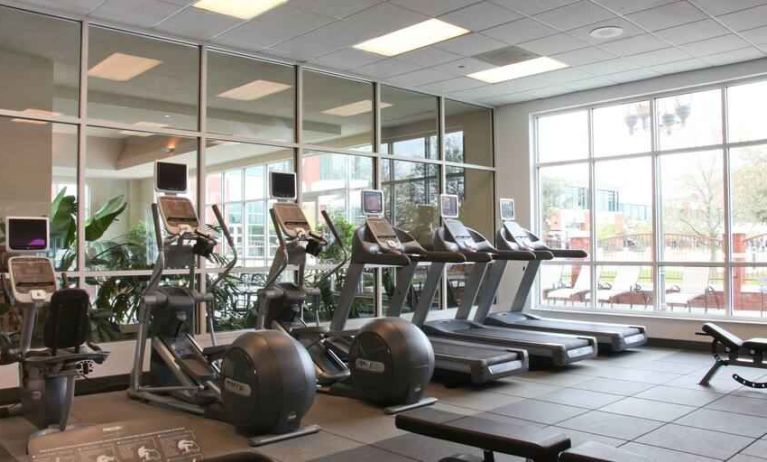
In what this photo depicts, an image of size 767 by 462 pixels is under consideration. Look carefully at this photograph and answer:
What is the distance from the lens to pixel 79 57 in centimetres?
604

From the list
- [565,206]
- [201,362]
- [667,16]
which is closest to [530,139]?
[565,206]

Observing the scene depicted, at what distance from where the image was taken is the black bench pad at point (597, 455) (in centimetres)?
251

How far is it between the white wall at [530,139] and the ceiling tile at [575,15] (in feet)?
8.78

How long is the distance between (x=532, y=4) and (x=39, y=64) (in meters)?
4.51

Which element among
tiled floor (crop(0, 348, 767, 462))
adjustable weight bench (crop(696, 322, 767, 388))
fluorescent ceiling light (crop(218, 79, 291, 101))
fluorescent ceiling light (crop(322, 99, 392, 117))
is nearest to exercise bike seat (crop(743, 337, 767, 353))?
adjustable weight bench (crop(696, 322, 767, 388))

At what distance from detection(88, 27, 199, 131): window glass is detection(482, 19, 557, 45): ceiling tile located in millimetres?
3128

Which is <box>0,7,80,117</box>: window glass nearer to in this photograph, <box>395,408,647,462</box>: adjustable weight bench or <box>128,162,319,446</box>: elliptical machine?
<box>128,162,319,446</box>: elliptical machine

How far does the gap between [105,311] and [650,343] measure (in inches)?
257

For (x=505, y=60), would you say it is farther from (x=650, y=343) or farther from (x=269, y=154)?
(x=650, y=343)

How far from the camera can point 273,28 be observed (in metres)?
6.22

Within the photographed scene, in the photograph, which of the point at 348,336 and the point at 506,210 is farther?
the point at 506,210

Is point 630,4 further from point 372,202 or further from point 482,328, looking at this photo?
point 482,328

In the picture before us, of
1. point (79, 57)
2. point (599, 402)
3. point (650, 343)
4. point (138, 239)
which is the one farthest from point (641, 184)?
point (79, 57)

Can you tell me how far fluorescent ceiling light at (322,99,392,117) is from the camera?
8.13 meters
